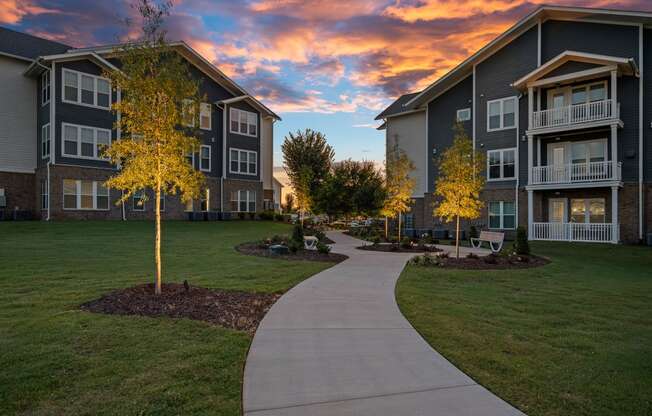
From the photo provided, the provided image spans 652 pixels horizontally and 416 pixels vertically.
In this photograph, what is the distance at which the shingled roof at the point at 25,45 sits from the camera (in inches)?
1038

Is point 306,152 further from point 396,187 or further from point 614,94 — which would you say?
point 614,94

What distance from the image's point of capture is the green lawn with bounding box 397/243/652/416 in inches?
157

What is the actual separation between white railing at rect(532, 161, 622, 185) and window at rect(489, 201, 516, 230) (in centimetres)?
250

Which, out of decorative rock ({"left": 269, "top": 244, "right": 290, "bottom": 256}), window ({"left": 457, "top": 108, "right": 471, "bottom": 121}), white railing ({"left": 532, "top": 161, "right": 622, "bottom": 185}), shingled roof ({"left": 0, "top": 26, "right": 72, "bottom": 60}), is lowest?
decorative rock ({"left": 269, "top": 244, "right": 290, "bottom": 256})

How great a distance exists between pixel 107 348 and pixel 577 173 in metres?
24.8

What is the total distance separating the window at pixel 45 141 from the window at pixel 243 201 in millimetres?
13451

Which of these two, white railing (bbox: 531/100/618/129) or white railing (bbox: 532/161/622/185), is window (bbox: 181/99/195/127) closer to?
white railing (bbox: 532/161/622/185)

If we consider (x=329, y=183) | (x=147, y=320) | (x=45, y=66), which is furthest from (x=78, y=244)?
(x=45, y=66)

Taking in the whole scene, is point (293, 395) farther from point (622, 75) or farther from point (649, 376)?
point (622, 75)

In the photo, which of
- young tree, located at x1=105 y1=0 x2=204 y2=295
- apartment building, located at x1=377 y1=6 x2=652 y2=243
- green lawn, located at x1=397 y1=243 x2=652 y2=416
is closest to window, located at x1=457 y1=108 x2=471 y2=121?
apartment building, located at x1=377 y1=6 x2=652 y2=243

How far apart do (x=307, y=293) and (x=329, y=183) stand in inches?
656

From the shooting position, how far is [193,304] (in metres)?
7.18

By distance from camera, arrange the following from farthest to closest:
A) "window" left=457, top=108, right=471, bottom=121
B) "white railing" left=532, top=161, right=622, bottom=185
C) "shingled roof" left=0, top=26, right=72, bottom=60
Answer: "window" left=457, top=108, right=471, bottom=121 → "shingled roof" left=0, top=26, right=72, bottom=60 → "white railing" left=532, top=161, right=622, bottom=185

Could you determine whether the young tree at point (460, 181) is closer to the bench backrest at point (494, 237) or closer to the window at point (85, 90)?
the bench backrest at point (494, 237)
